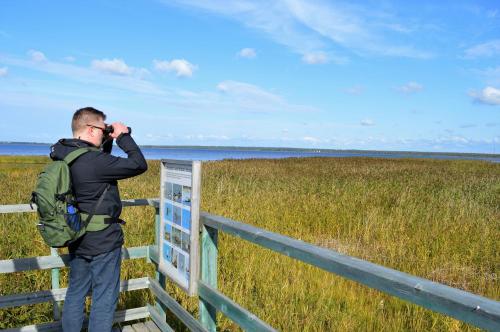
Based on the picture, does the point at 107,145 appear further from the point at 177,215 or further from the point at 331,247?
the point at 331,247

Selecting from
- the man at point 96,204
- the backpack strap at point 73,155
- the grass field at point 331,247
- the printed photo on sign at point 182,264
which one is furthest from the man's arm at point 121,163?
the grass field at point 331,247

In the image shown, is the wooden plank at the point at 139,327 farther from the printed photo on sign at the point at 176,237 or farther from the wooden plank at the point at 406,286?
the wooden plank at the point at 406,286

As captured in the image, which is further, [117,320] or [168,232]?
[117,320]

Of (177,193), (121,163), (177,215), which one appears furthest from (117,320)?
(121,163)

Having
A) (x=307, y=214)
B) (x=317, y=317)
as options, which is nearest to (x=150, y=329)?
(x=317, y=317)

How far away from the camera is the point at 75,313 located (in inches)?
121

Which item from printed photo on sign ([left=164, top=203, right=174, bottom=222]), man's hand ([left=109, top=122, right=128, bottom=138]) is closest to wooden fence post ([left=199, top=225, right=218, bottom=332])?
printed photo on sign ([left=164, top=203, right=174, bottom=222])

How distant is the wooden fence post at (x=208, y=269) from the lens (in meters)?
2.86

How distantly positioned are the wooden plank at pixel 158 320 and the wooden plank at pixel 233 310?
2.92 ft

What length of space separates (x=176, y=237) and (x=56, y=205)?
0.91 metres

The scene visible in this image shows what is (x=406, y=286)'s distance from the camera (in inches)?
55.2

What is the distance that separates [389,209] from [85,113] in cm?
846

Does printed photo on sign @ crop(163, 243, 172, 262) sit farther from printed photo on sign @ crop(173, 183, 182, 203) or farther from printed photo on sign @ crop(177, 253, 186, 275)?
printed photo on sign @ crop(173, 183, 182, 203)

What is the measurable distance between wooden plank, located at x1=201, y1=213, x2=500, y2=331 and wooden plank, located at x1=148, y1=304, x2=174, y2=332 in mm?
1786
